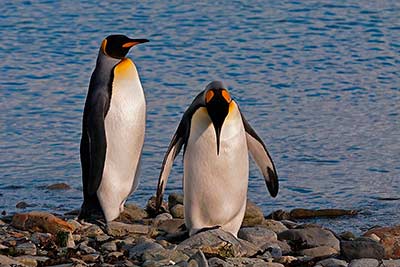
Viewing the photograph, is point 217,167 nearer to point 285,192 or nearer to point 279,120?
point 285,192

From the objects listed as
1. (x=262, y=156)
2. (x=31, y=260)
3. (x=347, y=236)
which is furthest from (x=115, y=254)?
(x=347, y=236)

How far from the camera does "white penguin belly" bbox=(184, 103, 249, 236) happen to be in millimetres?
7824

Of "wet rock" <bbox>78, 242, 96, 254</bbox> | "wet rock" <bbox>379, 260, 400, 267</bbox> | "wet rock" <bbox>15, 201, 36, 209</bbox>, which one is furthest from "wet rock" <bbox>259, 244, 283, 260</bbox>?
"wet rock" <bbox>15, 201, 36, 209</bbox>

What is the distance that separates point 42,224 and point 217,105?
1.52 meters

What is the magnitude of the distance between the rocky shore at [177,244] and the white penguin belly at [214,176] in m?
0.16

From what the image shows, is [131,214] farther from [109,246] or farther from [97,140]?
[109,246]

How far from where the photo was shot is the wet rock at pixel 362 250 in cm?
709

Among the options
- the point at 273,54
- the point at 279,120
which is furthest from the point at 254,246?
the point at 273,54

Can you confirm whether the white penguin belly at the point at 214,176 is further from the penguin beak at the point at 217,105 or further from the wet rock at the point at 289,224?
the wet rock at the point at 289,224

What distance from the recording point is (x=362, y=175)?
36.0 ft

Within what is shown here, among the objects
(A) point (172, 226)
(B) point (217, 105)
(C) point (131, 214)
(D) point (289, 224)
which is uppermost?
(B) point (217, 105)

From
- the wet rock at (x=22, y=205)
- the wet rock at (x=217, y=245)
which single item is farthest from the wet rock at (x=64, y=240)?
the wet rock at (x=22, y=205)

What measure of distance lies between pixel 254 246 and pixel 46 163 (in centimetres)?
441

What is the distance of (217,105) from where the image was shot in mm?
7473
